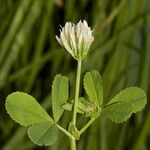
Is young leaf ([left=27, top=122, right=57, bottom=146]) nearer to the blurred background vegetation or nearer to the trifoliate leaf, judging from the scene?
the trifoliate leaf

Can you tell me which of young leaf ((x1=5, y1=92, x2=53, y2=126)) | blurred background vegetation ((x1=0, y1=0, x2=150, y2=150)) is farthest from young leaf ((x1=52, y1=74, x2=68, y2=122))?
blurred background vegetation ((x1=0, y1=0, x2=150, y2=150))

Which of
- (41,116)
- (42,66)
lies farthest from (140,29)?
(41,116)

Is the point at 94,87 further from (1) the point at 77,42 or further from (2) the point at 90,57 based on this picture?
(2) the point at 90,57

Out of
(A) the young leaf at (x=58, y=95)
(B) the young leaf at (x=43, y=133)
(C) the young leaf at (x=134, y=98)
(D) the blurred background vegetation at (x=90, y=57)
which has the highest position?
(D) the blurred background vegetation at (x=90, y=57)

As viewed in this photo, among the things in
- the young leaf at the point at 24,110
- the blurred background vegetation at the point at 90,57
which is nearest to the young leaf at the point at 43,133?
the young leaf at the point at 24,110

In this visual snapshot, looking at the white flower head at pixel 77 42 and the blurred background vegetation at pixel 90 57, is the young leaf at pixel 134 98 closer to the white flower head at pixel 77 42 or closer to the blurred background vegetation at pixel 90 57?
the white flower head at pixel 77 42

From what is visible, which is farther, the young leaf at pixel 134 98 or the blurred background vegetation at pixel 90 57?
the blurred background vegetation at pixel 90 57

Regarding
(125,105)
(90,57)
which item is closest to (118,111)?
(125,105)
